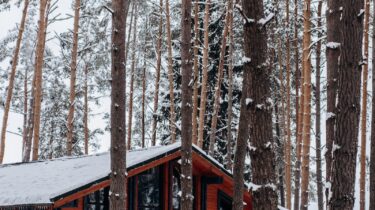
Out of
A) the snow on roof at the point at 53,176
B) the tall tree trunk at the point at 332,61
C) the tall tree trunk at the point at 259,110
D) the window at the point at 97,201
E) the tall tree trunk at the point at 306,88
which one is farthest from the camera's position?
the tall tree trunk at the point at 306,88

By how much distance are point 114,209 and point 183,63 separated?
341 centimetres

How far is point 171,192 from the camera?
1524 centimetres

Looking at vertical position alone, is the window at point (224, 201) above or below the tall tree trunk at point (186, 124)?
below

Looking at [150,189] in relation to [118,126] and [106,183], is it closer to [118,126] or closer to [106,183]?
[106,183]

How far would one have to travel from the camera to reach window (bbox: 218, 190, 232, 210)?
16.1 meters

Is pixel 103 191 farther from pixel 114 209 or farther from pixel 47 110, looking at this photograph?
pixel 47 110

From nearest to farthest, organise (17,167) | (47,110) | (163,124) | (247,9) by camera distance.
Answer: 1. (247,9)
2. (17,167)
3. (163,124)
4. (47,110)

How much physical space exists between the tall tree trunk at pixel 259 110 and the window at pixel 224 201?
8.72 metres

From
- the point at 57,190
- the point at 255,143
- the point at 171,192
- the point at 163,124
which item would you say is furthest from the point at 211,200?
the point at 163,124

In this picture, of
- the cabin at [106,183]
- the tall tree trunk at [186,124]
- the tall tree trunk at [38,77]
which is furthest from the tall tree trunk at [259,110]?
the tall tree trunk at [38,77]

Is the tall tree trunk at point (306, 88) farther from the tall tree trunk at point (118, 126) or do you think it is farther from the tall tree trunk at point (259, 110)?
the tall tree trunk at point (259, 110)

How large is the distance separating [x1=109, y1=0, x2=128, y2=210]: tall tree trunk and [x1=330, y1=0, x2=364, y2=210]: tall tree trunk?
441 centimetres

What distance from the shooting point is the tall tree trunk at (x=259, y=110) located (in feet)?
24.2

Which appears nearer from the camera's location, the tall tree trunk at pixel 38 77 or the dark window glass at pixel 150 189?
the dark window glass at pixel 150 189
